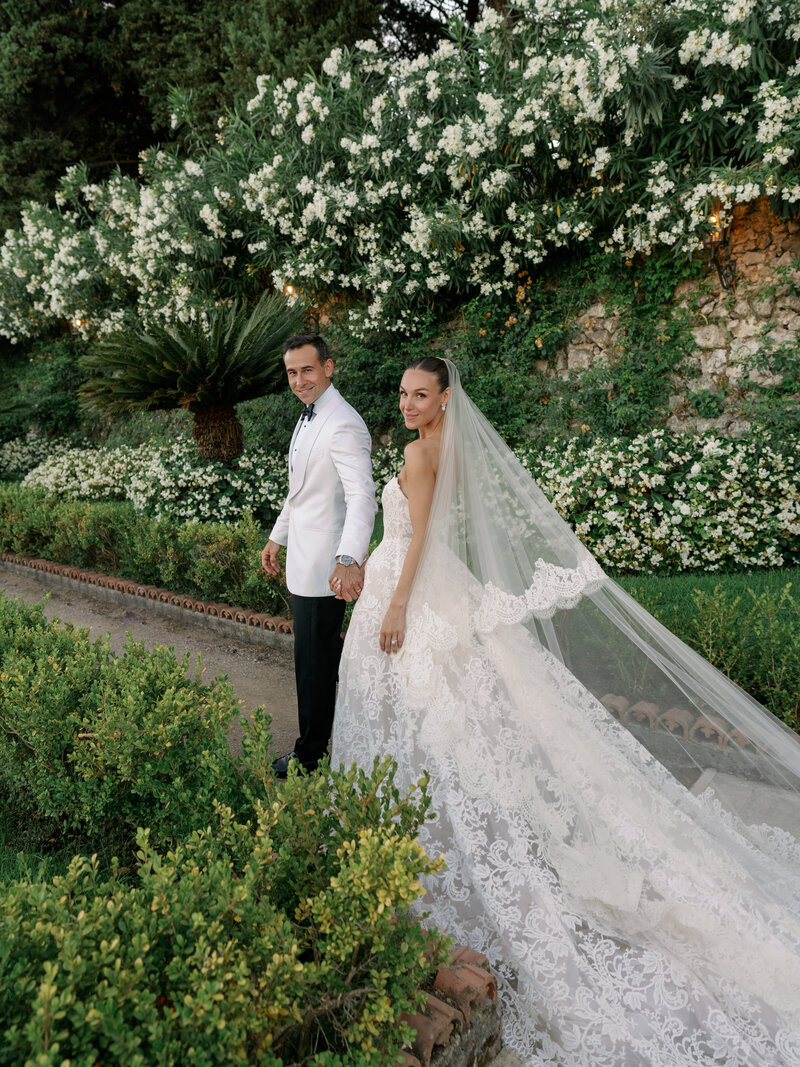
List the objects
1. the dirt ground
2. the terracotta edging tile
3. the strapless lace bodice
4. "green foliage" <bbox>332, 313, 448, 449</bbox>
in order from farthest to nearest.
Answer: "green foliage" <bbox>332, 313, 448, 449</bbox> → the terracotta edging tile → the dirt ground → the strapless lace bodice

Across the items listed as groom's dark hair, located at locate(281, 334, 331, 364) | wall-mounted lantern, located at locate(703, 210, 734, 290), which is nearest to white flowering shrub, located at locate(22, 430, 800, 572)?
wall-mounted lantern, located at locate(703, 210, 734, 290)

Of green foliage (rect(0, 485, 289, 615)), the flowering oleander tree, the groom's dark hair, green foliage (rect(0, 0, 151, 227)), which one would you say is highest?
green foliage (rect(0, 0, 151, 227))

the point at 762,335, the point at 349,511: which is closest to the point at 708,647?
the point at 349,511

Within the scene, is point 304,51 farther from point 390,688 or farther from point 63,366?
point 390,688

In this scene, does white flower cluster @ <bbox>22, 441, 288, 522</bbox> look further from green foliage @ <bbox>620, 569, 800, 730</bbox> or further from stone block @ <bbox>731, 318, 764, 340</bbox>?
stone block @ <bbox>731, 318, 764, 340</bbox>

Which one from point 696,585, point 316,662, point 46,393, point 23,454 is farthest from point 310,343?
point 46,393

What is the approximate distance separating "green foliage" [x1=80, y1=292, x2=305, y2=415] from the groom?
383 centimetres

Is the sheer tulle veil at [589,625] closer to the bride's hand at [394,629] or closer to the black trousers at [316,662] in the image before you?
the bride's hand at [394,629]

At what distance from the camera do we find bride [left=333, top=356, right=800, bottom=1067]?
183 cm

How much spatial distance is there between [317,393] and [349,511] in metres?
0.64

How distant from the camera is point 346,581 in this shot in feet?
9.16

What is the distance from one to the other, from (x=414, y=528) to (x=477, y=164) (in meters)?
6.84

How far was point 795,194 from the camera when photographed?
5918mm

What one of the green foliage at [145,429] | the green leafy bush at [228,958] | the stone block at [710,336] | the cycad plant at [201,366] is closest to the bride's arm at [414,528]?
the green leafy bush at [228,958]
